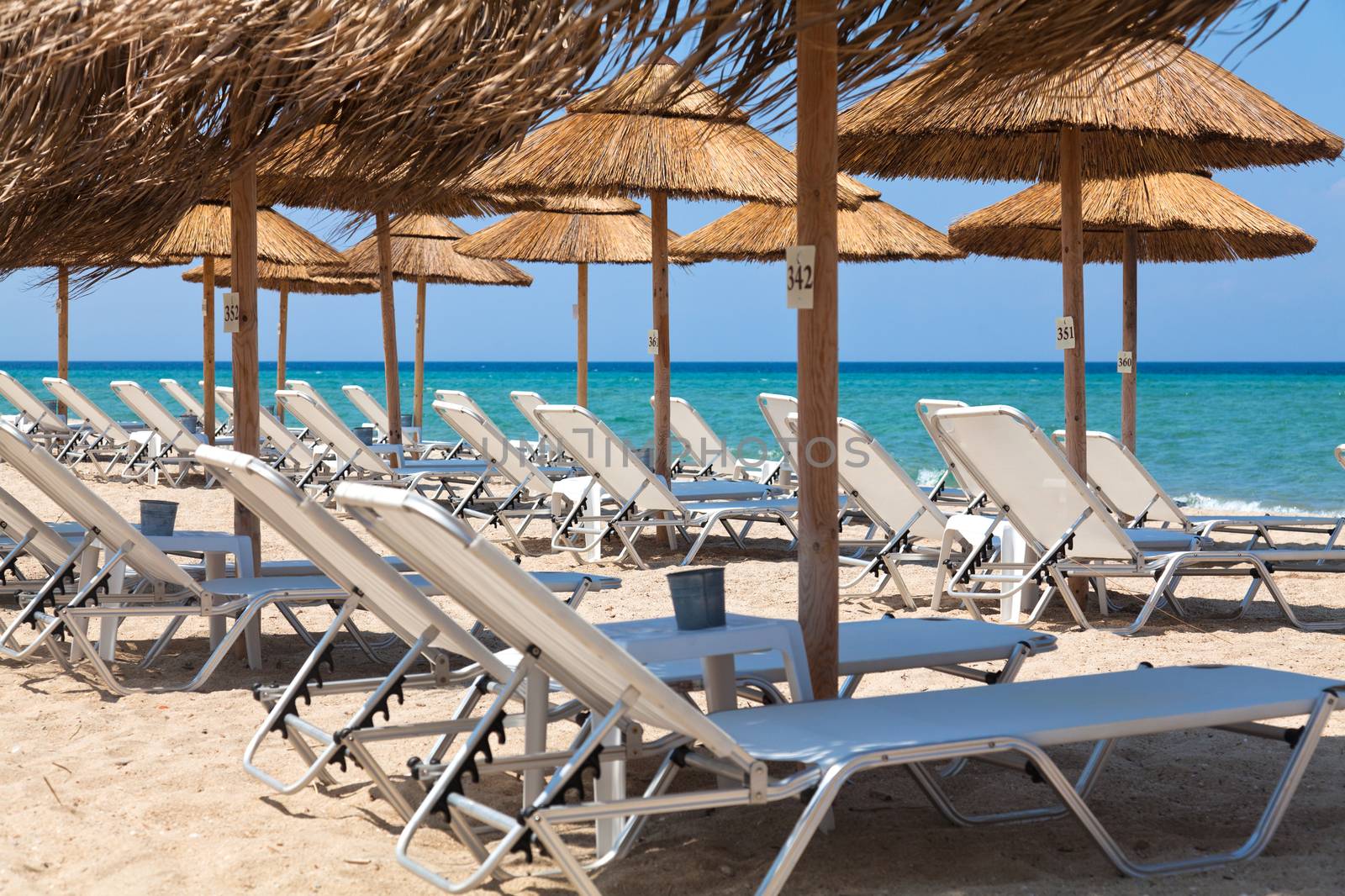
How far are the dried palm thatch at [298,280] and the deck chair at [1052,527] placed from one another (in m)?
8.59

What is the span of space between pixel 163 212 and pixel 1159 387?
1655 inches

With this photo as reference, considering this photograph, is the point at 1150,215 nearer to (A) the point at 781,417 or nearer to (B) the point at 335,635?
(A) the point at 781,417

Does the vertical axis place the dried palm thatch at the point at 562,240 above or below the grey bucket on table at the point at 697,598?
above

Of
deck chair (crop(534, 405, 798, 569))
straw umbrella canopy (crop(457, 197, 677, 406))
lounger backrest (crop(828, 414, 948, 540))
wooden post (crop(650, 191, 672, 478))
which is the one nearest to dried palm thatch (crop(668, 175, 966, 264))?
straw umbrella canopy (crop(457, 197, 677, 406))

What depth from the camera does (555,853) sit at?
200cm

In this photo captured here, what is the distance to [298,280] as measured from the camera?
17.5 metres

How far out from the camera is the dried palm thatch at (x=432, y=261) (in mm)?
13434

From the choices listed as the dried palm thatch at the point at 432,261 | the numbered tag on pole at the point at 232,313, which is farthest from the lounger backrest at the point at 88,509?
the dried palm thatch at the point at 432,261

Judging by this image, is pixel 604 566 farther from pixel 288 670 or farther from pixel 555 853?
pixel 555 853

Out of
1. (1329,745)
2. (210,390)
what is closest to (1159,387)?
(210,390)

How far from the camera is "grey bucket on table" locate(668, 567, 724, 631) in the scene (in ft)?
8.85

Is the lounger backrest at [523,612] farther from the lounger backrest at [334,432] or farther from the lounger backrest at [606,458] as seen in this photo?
Result: the lounger backrest at [334,432]

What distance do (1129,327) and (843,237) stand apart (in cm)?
213

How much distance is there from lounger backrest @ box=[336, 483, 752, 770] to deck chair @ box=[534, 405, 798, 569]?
4.31m
